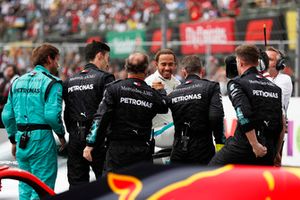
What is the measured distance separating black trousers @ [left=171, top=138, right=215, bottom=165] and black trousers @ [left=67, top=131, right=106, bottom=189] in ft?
2.55

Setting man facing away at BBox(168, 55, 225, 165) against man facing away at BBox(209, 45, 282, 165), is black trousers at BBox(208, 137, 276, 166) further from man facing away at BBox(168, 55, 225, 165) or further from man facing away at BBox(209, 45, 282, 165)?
man facing away at BBox(168, 55, 225, 165)

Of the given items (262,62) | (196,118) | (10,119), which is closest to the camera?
(196,118)

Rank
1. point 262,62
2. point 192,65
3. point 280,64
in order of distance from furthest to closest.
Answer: point 280,64 → point 262,62 → point 192,65

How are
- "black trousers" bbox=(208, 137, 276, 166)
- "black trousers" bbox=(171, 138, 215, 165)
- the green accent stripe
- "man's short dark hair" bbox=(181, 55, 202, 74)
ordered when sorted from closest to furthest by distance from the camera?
"black trousers" bbox=(208, 137, 276, 166), "black trousers" bbox=(171, 138, 215, 165), "man's short dark hair" bbox=(181, 55, 202, 74), the green accent stripe

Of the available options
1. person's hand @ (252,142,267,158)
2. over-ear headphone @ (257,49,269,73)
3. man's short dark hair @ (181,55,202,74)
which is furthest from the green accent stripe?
person's hand @ (252,142,267,158)

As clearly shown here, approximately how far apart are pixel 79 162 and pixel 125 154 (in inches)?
35.4

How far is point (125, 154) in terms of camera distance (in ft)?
22.0

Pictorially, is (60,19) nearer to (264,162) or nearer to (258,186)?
(264,162)

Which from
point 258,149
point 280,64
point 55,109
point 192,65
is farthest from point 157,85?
point 280,64

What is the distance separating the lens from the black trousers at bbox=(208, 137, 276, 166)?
6.52 m

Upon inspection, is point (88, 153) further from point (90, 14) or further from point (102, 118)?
point (90, 14)

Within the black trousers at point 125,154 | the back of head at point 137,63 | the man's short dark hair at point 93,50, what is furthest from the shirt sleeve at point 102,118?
the man's short dark hair at point 93,50

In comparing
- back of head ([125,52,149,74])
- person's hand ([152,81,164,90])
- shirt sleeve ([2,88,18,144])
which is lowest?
shirt sleeve ([2,88,18,144])

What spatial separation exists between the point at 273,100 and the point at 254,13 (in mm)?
13106
